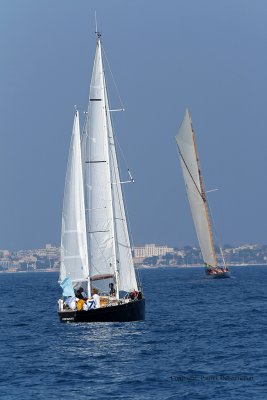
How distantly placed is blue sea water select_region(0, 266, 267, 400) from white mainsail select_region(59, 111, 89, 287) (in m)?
2.74

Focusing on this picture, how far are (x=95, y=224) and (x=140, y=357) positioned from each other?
1495 centimetres

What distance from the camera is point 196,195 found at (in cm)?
11781

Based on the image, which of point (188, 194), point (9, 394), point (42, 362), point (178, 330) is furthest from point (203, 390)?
point (188, 194)

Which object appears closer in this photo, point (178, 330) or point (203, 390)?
point (203, 390)

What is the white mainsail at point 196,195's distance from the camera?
118m

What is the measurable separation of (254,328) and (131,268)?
6.87 m

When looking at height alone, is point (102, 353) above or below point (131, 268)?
below

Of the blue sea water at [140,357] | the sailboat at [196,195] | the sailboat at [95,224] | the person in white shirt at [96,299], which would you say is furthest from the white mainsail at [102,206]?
the sailboat at [196,195]

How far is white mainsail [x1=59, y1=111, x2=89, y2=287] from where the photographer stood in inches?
2267

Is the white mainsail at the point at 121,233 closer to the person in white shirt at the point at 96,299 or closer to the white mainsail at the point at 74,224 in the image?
the white mainsail at the point at 74,224

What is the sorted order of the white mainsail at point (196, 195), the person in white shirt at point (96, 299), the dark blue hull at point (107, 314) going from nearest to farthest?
the person in white shirt at point (96, 299) → the dark blue hull at point (107, 314) → the white mainsail at point (196, 195)

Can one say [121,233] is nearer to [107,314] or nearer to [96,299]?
[96,299]

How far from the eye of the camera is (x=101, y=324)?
2191 inches

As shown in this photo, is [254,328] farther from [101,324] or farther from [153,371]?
[153,371]
